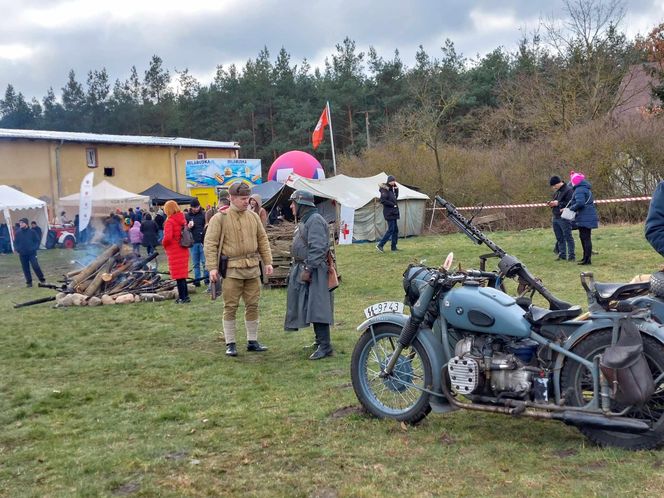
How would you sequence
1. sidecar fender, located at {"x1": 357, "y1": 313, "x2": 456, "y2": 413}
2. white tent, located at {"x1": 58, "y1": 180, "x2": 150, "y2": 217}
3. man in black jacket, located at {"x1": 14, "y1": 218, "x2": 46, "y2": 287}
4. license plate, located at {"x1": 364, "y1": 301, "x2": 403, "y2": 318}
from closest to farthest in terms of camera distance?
1. sidecar fender, located at {"x1": 357, "y1": 313, "x2": 456, "y2": 413}
2. license plate, located at {"x1": 364, "y1": 301, "x2": 403, "y2": 318}
3. man in black jacket, located at {"x1": 14, "y1": 218, "x2": 46, "y2": 287}
4. white tent, located at {"x1": 58, "y1": 180, "x2": 150, "y2": 217}

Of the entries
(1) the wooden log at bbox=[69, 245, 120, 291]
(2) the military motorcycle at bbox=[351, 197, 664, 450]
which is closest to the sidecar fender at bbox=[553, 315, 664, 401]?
(2) the military motorcycle at bbox=[351, 197, 664, 450]

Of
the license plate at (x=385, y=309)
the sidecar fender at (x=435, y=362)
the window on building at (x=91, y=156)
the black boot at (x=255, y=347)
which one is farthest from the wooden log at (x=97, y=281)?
the window on building at (x=91, y=156)

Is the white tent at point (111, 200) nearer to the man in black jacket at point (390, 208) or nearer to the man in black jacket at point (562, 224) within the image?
the man in black jacket at point (390, 208)

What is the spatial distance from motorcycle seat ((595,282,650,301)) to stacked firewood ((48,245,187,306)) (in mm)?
9897

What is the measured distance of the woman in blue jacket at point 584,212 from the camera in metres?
12.9

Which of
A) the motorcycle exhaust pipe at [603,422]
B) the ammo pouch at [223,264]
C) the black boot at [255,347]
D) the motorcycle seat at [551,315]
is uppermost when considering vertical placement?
the ammo pouch at [223,264]

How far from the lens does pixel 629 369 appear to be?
13.2 feet

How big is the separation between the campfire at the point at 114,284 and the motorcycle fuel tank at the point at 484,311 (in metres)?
9.25

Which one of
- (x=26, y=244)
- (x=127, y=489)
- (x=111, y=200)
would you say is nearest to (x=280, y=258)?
(x=26, y=244)

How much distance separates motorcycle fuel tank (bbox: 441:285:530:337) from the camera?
4500mm

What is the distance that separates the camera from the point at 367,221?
2500 cm

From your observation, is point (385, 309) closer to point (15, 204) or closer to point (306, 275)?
point (306, 275)

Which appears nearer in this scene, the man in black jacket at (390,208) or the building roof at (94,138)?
the man in black jacket at (390,208)

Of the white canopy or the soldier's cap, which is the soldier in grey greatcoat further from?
the white canopy
